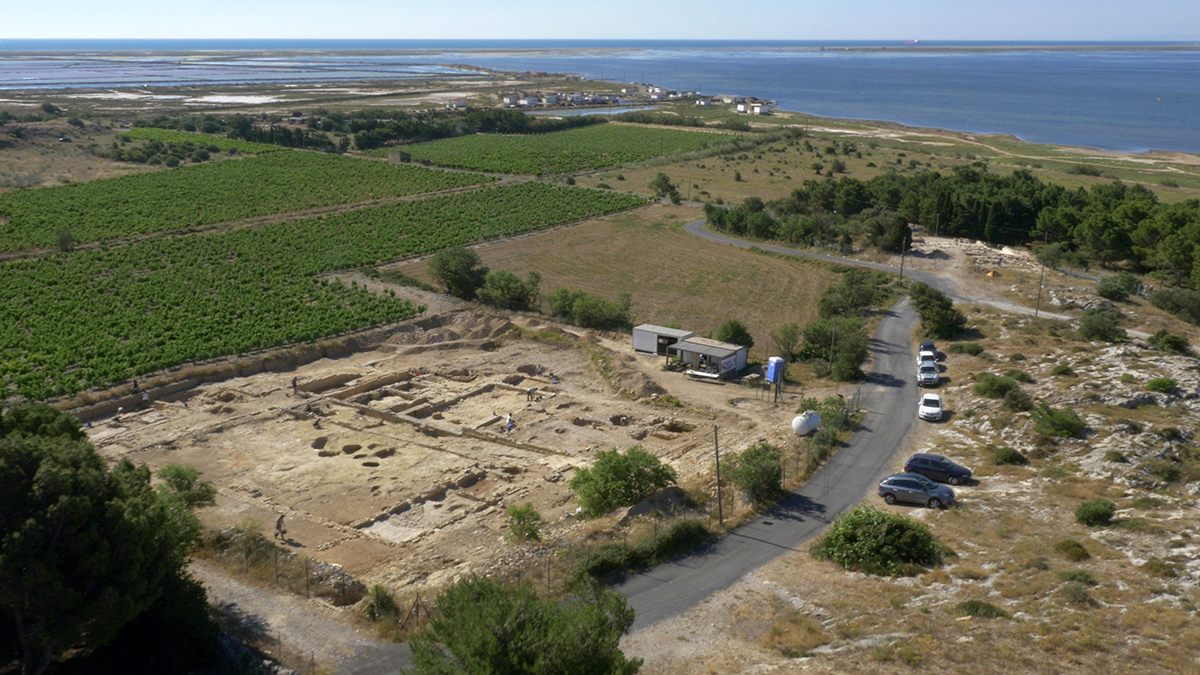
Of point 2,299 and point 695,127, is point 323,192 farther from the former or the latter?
point 695,127

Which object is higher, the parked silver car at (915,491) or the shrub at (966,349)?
the parked silver car at (915,491)

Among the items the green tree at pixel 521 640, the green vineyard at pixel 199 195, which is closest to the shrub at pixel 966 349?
the green tree at pixel 521 640

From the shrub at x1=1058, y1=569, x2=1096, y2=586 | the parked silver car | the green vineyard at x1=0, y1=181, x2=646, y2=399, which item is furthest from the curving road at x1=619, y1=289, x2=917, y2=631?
the green vineyard at x1=0, y1=181, x2=646, y2=399

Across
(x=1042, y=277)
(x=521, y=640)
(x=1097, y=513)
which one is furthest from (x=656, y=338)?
(x=521, y=640)

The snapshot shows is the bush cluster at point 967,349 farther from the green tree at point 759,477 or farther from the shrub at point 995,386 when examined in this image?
the green tree at point 759,477

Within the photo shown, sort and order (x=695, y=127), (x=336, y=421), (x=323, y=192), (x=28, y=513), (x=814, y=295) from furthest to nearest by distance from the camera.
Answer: (x=695, y=127)
(x=323, y=192)
(x=814, y=295)
(x=336, y=421)
(x=28, y=513)

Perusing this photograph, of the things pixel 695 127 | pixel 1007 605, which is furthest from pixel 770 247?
pixel 695 127
